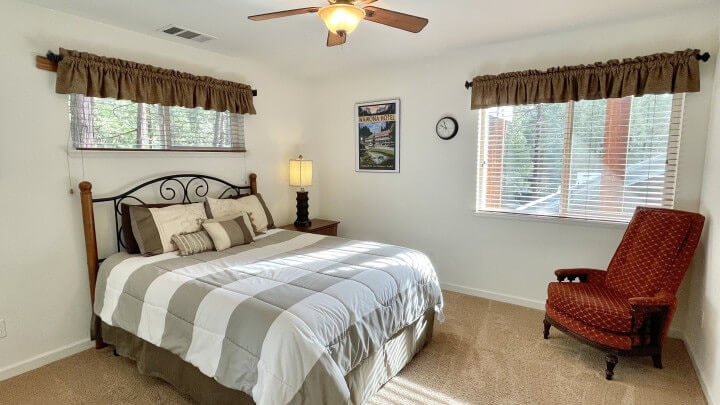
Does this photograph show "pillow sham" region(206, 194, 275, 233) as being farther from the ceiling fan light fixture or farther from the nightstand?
the ceiling fan light fixture

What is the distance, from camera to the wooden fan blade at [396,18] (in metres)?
1.92

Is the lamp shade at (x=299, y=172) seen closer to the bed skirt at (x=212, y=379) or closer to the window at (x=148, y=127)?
the window at (x=148, y=127)

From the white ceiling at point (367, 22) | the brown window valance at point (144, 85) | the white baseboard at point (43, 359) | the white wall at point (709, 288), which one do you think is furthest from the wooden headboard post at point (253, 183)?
the white wall at point (709, 288)

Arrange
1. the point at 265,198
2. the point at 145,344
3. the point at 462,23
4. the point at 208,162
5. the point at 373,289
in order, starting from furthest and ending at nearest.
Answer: the point at 265,198
the point at 208,162
the point at 462,23
the point at 145,344
the point at 373,289

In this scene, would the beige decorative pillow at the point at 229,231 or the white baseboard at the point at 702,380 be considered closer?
the white baseboard at the point at 702,380

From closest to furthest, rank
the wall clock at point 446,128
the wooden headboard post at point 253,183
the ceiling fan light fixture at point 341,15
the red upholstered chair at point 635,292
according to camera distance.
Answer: the ceiling fan light fixture at point 341,15 → the red upholstered chair at point 635,292 → the wall clock at point 446,128 → the wooden headboard post at point 253,183

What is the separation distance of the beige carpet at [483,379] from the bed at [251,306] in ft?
0.42

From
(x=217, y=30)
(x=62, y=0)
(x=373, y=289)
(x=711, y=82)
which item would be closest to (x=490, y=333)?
(x=373, y=289)

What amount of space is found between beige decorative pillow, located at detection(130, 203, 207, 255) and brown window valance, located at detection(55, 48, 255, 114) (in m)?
0.86

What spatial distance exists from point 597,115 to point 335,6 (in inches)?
92.5

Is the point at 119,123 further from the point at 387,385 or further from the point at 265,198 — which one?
the point at 387,385

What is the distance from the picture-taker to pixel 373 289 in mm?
2098

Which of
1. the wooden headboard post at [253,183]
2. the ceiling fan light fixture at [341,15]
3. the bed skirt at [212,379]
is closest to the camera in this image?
the ceiling fan light fixture at [341,15]

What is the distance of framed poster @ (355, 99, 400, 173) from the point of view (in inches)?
157
